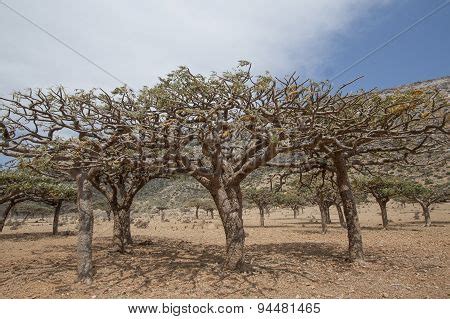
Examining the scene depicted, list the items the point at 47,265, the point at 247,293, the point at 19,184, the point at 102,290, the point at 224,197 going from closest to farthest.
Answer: the point at 247,293 < the point at 102,290 < the point at 224,197 < the point at 47,265 < the point at 19,184

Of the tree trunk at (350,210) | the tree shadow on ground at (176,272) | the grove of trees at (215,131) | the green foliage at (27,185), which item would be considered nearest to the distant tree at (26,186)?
the green foliage at (27,185)

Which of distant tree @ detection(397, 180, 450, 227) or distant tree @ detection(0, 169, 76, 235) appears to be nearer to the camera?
distant tree @ detection(0, 169, 76, 235)

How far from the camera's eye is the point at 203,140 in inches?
361

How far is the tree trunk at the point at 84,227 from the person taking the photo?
9017 mm

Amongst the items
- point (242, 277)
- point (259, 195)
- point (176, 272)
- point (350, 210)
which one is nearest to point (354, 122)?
point (350, 210)

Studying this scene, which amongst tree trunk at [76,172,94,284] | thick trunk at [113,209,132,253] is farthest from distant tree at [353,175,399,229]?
tree trunk at [76,172,94,284]

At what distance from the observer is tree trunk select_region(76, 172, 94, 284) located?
9.02m

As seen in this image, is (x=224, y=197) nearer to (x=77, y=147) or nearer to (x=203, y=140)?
(x=203, y=140)

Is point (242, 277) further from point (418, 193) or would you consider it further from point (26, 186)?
point (418, 193)

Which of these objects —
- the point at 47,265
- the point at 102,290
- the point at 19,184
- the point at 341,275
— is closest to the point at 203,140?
the point at 102,290

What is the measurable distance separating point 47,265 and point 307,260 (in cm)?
945

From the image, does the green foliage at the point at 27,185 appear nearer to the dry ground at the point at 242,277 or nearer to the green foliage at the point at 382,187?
the dry ground at the point at 242,277

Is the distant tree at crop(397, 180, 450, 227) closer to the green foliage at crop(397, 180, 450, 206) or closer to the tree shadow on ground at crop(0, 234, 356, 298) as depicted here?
the green foliage at crop(397, 180, 450, 206)

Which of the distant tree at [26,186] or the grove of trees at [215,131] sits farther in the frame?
the distant tree at [26,186]
